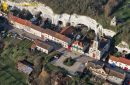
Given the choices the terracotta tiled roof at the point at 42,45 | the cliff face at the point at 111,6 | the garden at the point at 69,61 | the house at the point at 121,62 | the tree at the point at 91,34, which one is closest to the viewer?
the house at the point at 121,62

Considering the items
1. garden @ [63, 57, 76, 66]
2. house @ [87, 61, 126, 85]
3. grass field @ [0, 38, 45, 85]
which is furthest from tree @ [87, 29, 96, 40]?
grass field @ [0, 38, 45, 85]

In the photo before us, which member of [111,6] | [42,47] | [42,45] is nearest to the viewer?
[42,47]

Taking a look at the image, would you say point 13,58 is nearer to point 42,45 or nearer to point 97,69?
point 42,45

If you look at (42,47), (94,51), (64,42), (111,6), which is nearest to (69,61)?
(94,51)

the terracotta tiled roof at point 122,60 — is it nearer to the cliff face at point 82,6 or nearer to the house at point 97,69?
the house at point 97,69

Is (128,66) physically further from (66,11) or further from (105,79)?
(66,11)

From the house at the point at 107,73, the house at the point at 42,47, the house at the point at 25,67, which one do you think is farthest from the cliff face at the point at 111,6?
the house at the point at 25,67

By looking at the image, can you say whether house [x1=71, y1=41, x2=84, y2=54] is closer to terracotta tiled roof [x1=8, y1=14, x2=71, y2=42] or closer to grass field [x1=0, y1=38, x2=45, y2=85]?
terracotta tiled roof [x1=8, y1=14, x2=71, y2=42]

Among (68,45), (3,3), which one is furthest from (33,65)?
(3,3)
